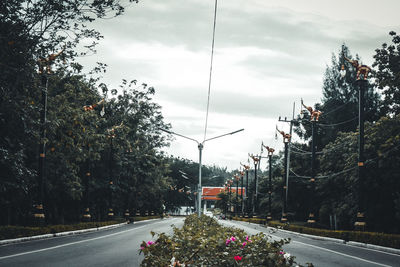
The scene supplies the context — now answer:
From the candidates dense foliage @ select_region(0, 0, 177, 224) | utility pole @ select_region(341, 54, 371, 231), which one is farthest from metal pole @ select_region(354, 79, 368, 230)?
dense foliage @ select_region(0, 0, 177, 224)

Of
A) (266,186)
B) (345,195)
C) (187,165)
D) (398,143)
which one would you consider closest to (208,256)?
(398,143)

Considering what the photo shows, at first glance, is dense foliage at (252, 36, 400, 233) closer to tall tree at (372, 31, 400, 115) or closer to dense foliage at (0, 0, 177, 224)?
tall tree at (372, 31, 400, 115)

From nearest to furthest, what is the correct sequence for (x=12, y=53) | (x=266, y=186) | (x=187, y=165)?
(x=12, y=53) → (x=266, y=186) → (x=187, y=165)

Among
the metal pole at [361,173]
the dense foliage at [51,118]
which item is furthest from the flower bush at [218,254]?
the metal pole at [361,173]

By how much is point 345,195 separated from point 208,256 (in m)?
35.8

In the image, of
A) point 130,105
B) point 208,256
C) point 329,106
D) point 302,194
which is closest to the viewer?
point 208,256

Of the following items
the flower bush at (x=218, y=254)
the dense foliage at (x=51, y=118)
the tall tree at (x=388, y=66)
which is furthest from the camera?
the tall tree at (x=388, y=66)

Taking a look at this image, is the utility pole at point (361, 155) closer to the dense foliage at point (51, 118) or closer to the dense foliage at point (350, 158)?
the dense foliage at point (350, 158)

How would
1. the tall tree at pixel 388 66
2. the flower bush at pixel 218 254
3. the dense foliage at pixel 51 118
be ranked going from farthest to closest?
the tall tree at pixel 388 66
the dense foliage at pixel 51 118
the flower bush at pixel 218 254

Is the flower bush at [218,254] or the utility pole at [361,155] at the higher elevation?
the utility pole at [361,155]

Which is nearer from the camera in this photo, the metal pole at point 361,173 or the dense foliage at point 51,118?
the dense foliage at point 51,118

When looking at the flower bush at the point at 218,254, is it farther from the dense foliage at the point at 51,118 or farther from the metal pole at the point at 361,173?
the metal pole at the point at 361,173

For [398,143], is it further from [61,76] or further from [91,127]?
[61,76]

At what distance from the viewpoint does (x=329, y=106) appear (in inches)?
2350
